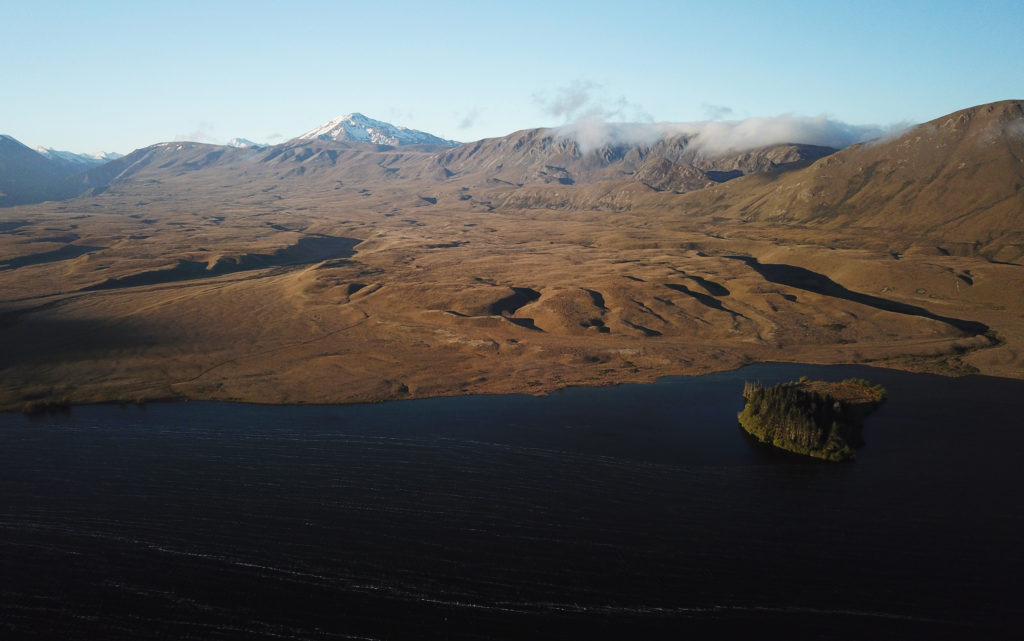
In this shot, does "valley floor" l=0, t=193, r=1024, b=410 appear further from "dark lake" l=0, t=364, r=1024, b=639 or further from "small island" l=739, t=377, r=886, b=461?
"small island" l=739, t=377, r=886, b=461

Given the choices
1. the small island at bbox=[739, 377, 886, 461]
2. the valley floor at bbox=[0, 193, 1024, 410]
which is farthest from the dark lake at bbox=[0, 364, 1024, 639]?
the valley floor at bbox=[0, 193, 1024, 410]

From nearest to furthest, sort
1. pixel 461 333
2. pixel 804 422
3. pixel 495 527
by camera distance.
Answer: pixel 495 527 < pixel 804 422 < pixel 461 333

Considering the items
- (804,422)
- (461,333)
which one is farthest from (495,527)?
(461,333)

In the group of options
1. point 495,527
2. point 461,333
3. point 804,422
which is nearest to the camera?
point 495,527

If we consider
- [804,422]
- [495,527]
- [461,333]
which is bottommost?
[495,527]

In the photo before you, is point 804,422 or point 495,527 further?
point 804,422

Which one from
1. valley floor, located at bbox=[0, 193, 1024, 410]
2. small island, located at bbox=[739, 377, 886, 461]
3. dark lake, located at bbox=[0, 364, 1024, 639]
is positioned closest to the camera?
dark lake, located at bbox=[0, 364, 1024, 639]

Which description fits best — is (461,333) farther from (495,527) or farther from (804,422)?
(495,527)
